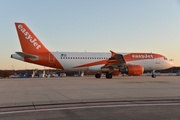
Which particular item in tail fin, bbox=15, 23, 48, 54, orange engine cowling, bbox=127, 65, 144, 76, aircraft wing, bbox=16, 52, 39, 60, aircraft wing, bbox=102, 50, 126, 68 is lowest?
orange engine cowling, bbox=127, 65, 144, 76

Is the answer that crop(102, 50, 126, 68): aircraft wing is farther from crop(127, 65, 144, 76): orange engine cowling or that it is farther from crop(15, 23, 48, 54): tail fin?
crop(15, 23, 48, 54): tail fin

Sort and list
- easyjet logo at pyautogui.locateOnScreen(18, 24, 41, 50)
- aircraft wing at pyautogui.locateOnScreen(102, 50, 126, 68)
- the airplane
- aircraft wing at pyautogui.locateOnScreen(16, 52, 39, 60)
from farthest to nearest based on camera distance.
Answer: aircraft wing at pyautogui.locateOnScreen(102, 50, 126, 68), easyjet logo at pyautogui.locateOnScreen(18, 24, 41, 50), the airplane, aircraft wing at pyautogui.locateOnScreen(16, 52, 39, 60)

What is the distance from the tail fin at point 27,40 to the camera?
29062mm

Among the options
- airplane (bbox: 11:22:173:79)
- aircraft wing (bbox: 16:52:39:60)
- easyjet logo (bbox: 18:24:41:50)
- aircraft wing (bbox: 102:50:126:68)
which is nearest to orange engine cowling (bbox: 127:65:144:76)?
airplane (bbox: 11:22:173:79)

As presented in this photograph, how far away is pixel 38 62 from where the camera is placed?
97.1ft

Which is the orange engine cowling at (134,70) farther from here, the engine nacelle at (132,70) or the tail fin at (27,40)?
the tail fin at (27,40)

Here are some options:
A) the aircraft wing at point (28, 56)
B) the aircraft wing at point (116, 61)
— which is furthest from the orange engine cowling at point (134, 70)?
the aircraft wing at point (28, 56)

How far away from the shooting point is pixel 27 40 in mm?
29266

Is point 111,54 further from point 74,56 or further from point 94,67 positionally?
point 74,56

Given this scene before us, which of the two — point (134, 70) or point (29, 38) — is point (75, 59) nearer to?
point (29, 38)

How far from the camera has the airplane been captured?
28.6 m

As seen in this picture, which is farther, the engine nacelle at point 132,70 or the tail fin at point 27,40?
the tail fin at point 27,40

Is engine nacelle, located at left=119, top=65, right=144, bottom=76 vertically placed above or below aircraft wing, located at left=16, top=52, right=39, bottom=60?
below

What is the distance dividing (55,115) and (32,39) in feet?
78.9
